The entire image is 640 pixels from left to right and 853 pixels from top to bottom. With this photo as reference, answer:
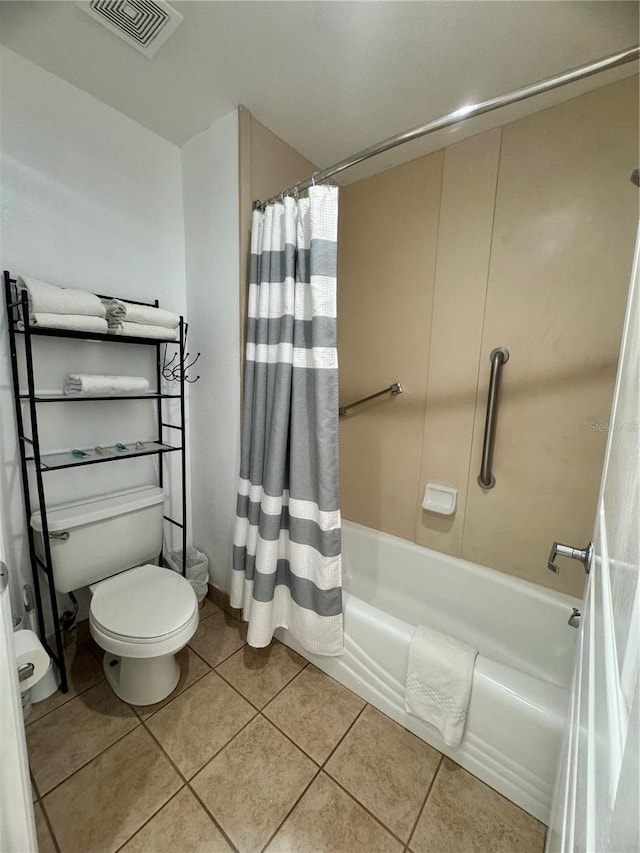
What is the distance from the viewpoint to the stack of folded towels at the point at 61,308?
3.79 feet

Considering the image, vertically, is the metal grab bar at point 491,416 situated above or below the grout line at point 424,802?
above

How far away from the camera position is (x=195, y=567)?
1.83m

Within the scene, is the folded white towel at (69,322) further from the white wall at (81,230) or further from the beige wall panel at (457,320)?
the beige wall panel at (457,320)

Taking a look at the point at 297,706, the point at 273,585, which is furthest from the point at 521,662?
the point at 273,585

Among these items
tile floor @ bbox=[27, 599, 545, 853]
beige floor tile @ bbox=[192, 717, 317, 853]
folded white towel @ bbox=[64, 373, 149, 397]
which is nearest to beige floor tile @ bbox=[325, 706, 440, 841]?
tile floor @ bbox=[27, 599, 545, 853]

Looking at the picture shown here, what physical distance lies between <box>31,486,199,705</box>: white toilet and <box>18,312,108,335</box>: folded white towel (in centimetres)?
75

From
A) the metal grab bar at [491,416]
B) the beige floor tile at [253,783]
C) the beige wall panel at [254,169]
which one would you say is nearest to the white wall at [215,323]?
the beige wall panel at [254,169]

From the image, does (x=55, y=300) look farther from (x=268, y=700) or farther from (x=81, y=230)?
(x=268, y=700)

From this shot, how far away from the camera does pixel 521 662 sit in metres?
1.50

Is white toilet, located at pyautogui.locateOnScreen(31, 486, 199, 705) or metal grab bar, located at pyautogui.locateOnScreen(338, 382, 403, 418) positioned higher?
metal grab bar, located at pyautogui.locateOnScreen(338, 382, 403, 418)

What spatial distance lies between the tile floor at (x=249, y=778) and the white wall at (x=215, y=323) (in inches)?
25.7

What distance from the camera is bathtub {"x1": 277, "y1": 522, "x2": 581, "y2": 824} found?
3.33 feet

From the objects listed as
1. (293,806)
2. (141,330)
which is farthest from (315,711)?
(141,330)

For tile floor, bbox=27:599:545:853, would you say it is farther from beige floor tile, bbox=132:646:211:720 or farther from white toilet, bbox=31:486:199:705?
white toilet, bbox=31:486:199:705
